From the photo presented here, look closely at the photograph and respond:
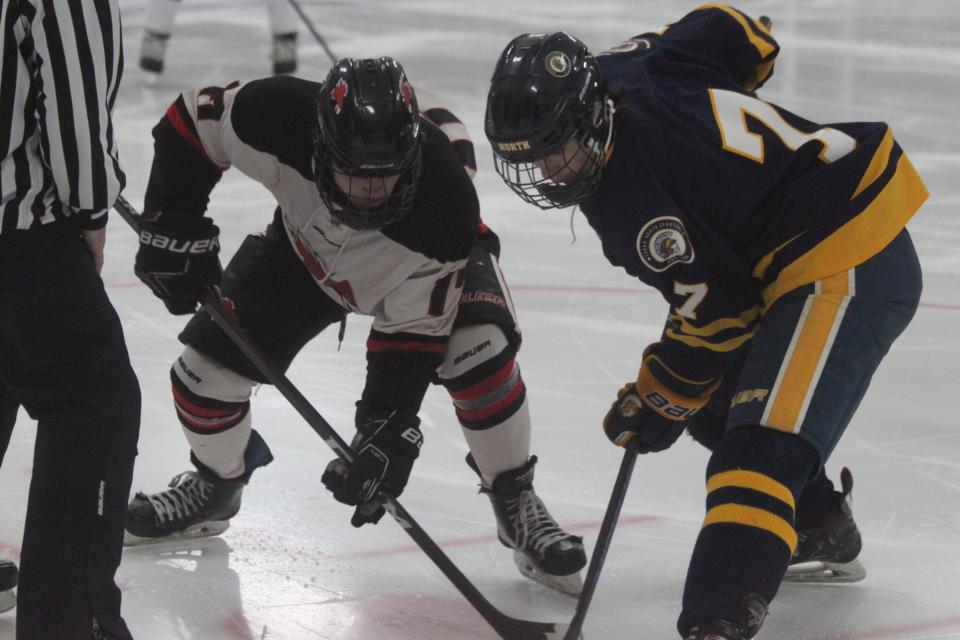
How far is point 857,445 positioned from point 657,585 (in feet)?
2.33

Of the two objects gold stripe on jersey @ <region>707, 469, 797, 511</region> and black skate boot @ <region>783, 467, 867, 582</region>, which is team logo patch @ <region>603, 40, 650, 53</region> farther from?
black skate boot @ <region>783, 467, 867, 582</region>

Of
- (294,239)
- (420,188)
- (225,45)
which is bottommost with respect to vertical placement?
(225,45)

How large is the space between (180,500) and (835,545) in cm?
110

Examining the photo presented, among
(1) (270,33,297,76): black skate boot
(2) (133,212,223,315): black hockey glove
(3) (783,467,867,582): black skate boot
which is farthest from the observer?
(1) (270,33,297,76): black skate boot

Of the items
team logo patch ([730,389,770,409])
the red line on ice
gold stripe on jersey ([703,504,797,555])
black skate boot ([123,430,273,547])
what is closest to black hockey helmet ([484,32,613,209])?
team logo patch ([730,389,770,409])

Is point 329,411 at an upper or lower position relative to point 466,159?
lower

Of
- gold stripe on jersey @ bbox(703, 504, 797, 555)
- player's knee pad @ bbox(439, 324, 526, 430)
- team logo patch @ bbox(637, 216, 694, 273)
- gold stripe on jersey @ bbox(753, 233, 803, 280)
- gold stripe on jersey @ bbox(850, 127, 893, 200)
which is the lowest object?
player's knee pad @ bbox(439, 324, 526, 430)

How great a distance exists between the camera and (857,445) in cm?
276

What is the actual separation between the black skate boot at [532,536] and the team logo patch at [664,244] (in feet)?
1.91

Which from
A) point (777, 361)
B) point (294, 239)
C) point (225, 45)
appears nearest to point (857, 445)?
point (777, 361)

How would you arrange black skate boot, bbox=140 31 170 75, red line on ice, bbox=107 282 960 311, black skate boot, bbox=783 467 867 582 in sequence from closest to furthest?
black skate boot, bbox=783 467 867 582 → red line on ice, bbox=107 282 960 311 → black skate boot, bbox=140 31 170 75

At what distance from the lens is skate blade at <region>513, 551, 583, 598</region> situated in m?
2.26

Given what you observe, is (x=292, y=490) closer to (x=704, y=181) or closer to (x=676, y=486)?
(x=676, y=486)

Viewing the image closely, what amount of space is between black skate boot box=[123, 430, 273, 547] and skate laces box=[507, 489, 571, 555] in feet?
1.46
